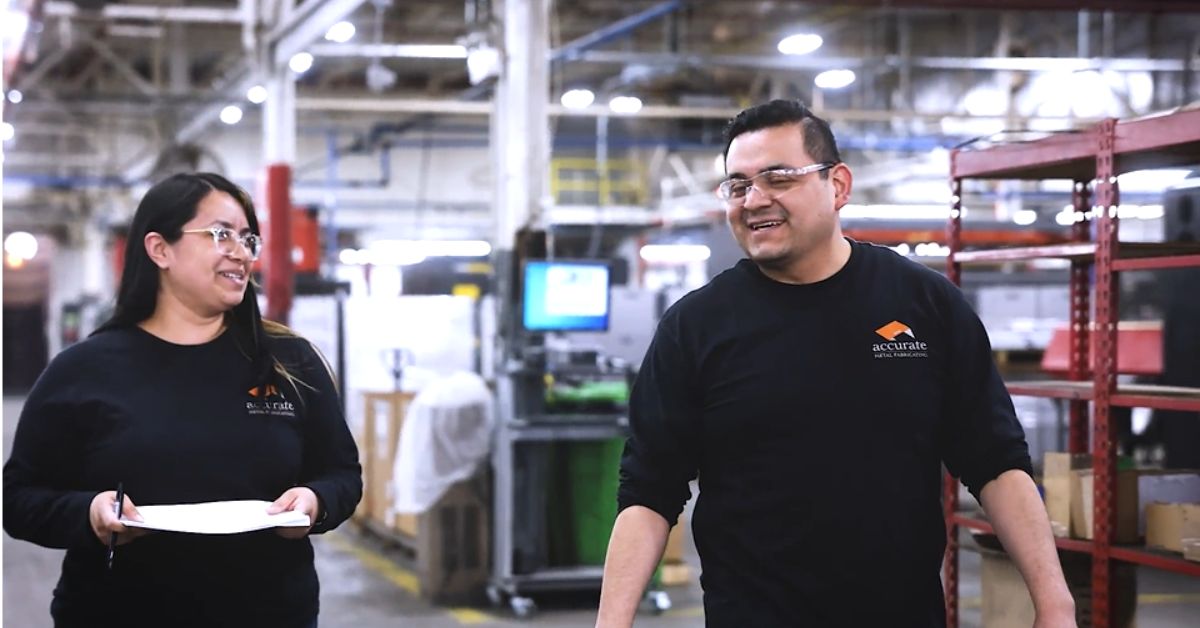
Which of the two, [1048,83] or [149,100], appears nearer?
[1048,83]

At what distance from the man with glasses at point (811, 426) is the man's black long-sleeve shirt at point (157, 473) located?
72cm

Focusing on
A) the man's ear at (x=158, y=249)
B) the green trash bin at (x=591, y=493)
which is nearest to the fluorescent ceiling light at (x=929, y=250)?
the green trash bin at (x=591, y=493)

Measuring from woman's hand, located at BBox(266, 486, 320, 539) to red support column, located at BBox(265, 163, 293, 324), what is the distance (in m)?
8.42

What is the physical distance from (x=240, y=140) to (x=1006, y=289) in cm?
1535

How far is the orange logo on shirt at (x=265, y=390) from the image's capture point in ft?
8.76

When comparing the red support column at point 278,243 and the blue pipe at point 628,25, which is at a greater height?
the blue pipe at point 628,25

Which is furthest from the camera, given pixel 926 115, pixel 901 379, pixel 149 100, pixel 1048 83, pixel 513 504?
pixel 149 100

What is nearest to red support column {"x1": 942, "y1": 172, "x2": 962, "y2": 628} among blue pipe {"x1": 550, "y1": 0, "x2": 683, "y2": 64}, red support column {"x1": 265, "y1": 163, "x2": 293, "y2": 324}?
blue pipe {"x1": 550, "y1": 0, "x2": 683, "y2": 64}

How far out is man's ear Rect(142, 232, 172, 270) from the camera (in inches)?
106

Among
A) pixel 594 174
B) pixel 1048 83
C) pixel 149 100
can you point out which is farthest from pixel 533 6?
pixel 594 174

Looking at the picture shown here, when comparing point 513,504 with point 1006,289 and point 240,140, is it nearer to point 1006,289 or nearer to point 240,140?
point 1006,289

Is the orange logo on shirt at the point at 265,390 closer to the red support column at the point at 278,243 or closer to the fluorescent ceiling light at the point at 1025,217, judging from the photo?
the red support column at the point at 278,243

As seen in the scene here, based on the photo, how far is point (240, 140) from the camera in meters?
24.1

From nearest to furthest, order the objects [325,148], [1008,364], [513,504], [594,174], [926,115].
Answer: [513,504]
[1008,364]
[926,115]
[594,174]
[325,148]
